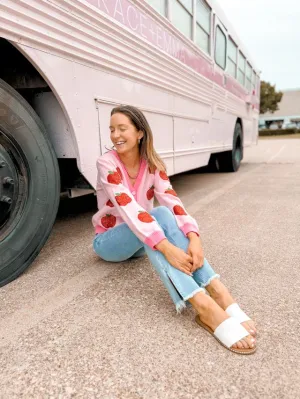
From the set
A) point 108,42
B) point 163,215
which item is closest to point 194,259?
point 163,215

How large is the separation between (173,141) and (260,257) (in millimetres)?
1844

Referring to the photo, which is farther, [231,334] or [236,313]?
[236,313]

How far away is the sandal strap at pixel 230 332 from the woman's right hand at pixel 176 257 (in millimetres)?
251

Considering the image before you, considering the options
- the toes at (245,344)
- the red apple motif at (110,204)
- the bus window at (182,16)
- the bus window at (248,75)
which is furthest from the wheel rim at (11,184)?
the bus window at (248,75)

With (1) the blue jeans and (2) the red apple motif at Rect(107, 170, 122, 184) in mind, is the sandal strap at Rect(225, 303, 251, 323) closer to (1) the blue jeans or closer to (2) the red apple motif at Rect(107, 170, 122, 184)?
(1) the blue jeans

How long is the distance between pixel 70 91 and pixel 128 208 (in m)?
0.94

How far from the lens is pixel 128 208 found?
1669 millimetres

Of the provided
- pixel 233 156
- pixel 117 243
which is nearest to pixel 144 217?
pixel 117 243

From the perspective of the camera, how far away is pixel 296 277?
1.95 metres

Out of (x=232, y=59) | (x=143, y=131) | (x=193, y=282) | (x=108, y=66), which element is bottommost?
(x=193, y=282)

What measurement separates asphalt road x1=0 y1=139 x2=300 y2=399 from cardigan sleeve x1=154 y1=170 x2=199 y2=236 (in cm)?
38

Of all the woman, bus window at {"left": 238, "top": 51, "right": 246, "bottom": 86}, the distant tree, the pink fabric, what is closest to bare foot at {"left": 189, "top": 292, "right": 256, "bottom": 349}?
the woman

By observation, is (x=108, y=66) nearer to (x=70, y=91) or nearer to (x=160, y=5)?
(x=70, y=91)

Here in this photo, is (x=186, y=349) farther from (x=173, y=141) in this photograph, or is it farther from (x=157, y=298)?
(x=173, y=141)
